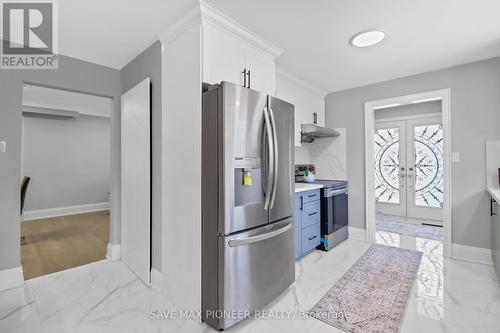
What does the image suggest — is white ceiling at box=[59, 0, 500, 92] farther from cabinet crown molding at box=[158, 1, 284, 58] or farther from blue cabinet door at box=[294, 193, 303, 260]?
blue cabinet door at box=[294, 193, 303, 260]

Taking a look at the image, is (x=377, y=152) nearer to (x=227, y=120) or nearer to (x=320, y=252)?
(x=320, y=252)

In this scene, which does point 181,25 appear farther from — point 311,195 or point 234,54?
point 311,195

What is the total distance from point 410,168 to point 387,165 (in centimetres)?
44

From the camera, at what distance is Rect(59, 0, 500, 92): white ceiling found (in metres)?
1.84

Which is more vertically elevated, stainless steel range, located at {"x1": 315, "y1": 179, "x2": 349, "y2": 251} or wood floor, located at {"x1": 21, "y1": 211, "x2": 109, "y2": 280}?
stainless steel range, located at {"x1": 315, "y1": 179, "x2": 349, "y2": 251}

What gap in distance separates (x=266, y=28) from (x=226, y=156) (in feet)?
4.35

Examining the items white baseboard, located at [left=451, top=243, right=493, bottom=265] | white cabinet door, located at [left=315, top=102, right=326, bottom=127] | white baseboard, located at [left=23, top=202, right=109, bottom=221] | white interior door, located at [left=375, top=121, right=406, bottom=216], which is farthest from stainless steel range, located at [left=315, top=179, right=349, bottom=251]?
white baseboard, located at [left=23, top=202, right=109, bottom=221]

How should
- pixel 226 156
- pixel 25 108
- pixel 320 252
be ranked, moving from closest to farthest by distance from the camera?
1. pixel 226 156
2. pixel 320 252
3. pixel 25 108

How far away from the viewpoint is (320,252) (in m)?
3.19

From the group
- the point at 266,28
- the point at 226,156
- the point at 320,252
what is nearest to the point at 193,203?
the point at 226,156

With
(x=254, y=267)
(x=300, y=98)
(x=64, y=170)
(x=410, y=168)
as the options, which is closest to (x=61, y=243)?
(x=64, y=170)

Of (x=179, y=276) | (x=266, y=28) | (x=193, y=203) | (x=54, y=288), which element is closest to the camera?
(x=193, y=203)

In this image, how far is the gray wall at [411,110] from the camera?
476 centimetres

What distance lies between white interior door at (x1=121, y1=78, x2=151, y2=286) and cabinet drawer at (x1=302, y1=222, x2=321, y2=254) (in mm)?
1761
